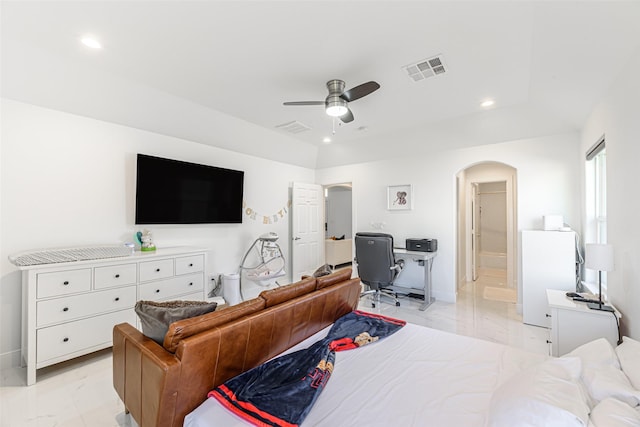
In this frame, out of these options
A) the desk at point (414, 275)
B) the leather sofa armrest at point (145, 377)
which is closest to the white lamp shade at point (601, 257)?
the desk at point (414, 275)

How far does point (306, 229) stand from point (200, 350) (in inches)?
172

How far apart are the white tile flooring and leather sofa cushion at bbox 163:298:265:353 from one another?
1.10 meters

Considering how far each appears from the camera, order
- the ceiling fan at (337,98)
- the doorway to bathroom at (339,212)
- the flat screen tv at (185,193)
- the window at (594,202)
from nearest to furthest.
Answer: the ceiling fan at (337,98) < the window at (594,202) < the flat screen tv at (185,193) < the doorway to bathroom at (339,212)

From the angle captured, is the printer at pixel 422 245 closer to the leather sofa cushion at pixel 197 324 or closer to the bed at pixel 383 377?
the bed at pixel 383 377

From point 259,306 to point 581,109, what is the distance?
3.90m

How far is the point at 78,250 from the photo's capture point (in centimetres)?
268

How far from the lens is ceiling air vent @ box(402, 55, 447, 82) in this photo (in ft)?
8.30

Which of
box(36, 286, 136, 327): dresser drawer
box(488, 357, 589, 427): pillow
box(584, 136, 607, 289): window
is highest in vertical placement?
box(584, 136, 607, 289): window

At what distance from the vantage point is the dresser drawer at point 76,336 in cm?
237

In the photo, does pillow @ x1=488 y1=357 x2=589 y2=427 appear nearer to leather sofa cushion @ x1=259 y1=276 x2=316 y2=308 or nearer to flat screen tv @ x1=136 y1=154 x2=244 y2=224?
leather sofa cushion @ x1=259 y1=276 x2=316 y2=308

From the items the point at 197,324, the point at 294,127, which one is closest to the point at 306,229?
the point at 294,127

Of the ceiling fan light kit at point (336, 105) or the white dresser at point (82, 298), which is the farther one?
the ceiling fan light kit at point (336, 105)

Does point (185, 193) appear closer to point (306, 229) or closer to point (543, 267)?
point (306, 229)

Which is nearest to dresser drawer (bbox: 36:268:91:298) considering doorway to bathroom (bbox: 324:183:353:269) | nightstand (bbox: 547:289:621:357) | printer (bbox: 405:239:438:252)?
printer (bbox: 405:239:438:252)
